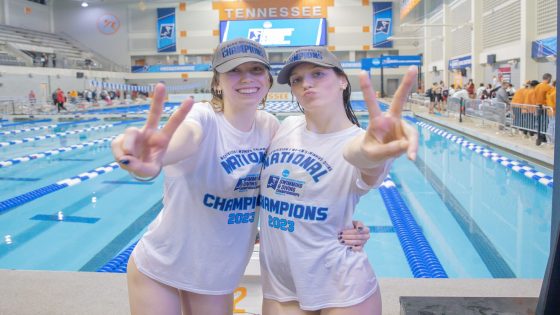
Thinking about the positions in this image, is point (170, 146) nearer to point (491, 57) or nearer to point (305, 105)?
point (305, 105)

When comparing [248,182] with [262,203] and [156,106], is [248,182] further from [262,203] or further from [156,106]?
[156,106]

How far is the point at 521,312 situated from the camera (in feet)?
6.09

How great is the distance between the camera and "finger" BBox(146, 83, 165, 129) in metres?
1.44

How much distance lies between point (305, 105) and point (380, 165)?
1.27 feet

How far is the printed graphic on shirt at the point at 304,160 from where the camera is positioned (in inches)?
67.2

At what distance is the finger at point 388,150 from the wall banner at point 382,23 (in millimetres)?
35035

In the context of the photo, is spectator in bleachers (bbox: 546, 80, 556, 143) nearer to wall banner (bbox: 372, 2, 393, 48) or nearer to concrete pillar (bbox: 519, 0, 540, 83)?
concrete pillar (bbox: 519, 0, 540, 83)

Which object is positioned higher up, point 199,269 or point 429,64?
point 429,64

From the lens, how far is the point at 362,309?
1694 millimetres

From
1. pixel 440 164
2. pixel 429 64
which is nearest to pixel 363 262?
pixel 440 164

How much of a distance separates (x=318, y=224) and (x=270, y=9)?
35550 millimetres

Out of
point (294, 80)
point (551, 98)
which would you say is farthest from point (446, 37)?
point (294, 80)

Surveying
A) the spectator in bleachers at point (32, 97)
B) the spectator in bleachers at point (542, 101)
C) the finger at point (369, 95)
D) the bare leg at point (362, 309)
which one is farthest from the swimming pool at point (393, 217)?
the spectator in bleachers at point (32, 97)

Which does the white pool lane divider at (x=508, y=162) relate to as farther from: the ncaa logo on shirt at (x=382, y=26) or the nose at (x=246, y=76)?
the ncaa logo on shirt at (x=382, y=26)
